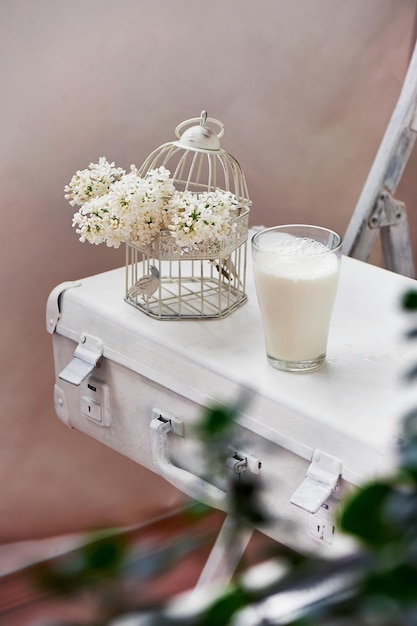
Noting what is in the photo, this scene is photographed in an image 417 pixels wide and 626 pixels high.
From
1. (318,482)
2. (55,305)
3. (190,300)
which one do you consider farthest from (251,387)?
(55,305)

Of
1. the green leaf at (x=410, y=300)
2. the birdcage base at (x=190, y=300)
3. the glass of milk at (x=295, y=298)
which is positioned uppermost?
the green leaf at (x=410, y=300)

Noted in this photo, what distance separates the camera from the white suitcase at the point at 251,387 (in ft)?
3.22

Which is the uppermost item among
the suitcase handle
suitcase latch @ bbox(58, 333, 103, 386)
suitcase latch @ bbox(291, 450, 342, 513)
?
suitcase latch @ bbox(291, 450, 342, 513)

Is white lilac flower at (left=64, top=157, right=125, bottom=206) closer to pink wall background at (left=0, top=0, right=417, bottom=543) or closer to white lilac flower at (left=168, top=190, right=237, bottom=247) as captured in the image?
white lilac flower at (left=168, top=190, right=237, bottom=247)

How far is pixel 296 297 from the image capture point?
1.06m

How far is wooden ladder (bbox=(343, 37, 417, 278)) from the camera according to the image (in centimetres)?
168

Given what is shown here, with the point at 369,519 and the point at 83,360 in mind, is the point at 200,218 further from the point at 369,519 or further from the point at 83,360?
the point at 369,519

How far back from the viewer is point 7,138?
1.54m

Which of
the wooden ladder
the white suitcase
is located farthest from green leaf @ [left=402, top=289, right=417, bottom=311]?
the wooden ladder

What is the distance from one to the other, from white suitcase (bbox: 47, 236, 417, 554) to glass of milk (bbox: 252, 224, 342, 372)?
0.03 metres

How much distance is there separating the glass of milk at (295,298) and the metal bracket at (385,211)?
2.10 ft

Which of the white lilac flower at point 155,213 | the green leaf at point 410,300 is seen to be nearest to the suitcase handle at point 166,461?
the white lilac flower at point 155,213

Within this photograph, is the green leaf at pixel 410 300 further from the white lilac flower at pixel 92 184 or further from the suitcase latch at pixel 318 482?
the white lilac flower at pixel 92 184

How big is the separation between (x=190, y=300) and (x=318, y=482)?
43 cm
